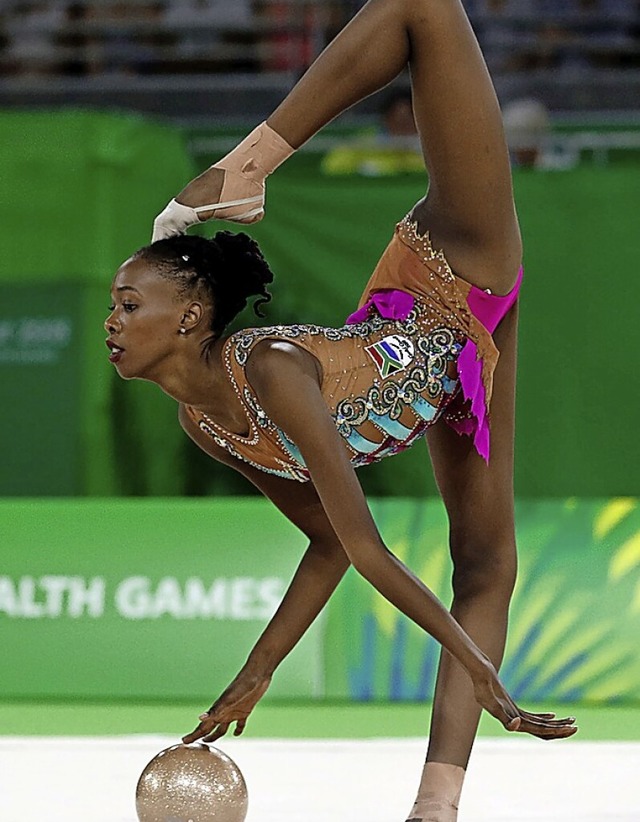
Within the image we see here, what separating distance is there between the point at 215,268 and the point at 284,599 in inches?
25.9

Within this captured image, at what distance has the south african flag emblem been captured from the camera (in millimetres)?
2594

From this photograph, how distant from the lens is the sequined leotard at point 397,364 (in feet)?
8.34

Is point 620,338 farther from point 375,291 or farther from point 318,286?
point 375,291

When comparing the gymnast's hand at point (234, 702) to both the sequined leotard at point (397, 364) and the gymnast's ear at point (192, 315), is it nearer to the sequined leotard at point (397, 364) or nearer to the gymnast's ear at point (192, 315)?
the sequined leotard at point (397, 364)

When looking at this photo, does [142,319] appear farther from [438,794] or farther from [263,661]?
[438,794]

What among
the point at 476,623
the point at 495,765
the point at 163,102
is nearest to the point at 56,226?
the point at 163,102

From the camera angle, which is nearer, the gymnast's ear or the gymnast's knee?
the gymnast's ear

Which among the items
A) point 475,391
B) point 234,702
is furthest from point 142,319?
point 234,702

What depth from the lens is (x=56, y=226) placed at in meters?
5.39

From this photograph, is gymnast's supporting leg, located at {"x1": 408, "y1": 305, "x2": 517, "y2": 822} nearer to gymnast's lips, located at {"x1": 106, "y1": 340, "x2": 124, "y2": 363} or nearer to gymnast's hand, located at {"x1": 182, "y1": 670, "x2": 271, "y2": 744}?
gymnast's hand, located at {"x1": 182, "y1": 670, "x2": 271, "y2": 744}

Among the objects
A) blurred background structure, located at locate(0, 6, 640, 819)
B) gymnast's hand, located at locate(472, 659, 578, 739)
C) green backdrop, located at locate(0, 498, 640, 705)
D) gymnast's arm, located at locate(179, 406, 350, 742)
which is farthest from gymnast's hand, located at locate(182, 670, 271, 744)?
green backdrop, located at locate(0, 498, 640, 705)

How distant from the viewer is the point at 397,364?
8.54ft

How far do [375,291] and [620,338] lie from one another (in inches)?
110

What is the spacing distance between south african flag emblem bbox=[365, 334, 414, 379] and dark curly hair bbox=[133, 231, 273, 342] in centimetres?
23
